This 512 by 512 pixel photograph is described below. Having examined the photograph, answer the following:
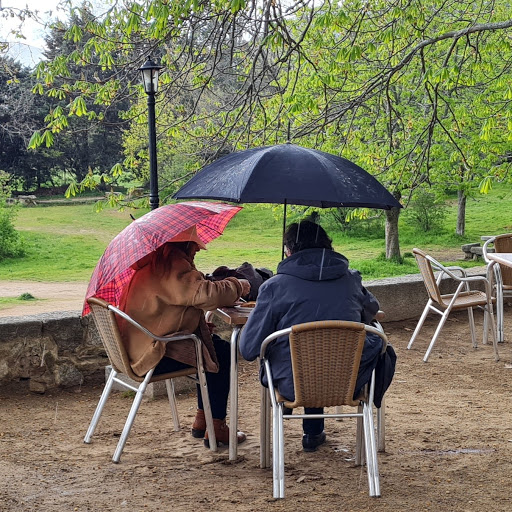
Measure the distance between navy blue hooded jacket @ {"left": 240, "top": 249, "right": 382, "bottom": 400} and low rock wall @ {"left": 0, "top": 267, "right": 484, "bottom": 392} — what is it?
7.77 feet

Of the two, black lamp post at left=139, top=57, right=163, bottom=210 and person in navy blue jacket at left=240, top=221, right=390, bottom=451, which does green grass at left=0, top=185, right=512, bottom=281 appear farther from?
person in navy blue jacket at left=240, top=221, right=390, bottom=451

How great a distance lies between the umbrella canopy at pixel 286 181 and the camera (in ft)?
12.8

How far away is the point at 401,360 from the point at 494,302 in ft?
4.69

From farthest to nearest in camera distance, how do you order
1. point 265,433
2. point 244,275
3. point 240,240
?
point 240,240 < point 244,275 < point 265,433

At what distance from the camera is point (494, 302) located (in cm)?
775

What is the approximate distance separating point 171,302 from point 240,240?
22400mm

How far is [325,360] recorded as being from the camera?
3.68 metres

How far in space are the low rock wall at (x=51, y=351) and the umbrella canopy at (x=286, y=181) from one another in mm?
2030

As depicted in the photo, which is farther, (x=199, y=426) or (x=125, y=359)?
(x=199, y=426)

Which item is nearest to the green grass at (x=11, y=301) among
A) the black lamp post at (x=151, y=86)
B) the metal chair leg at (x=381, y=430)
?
the black lamp post at (x=151, y=86)

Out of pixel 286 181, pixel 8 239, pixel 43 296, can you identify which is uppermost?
pixel 286 181

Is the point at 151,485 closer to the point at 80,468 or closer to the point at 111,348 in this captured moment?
the point at 80,468

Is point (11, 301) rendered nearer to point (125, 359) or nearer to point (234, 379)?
point (125, 359)

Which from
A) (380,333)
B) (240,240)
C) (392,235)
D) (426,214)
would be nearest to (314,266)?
(380,333)
